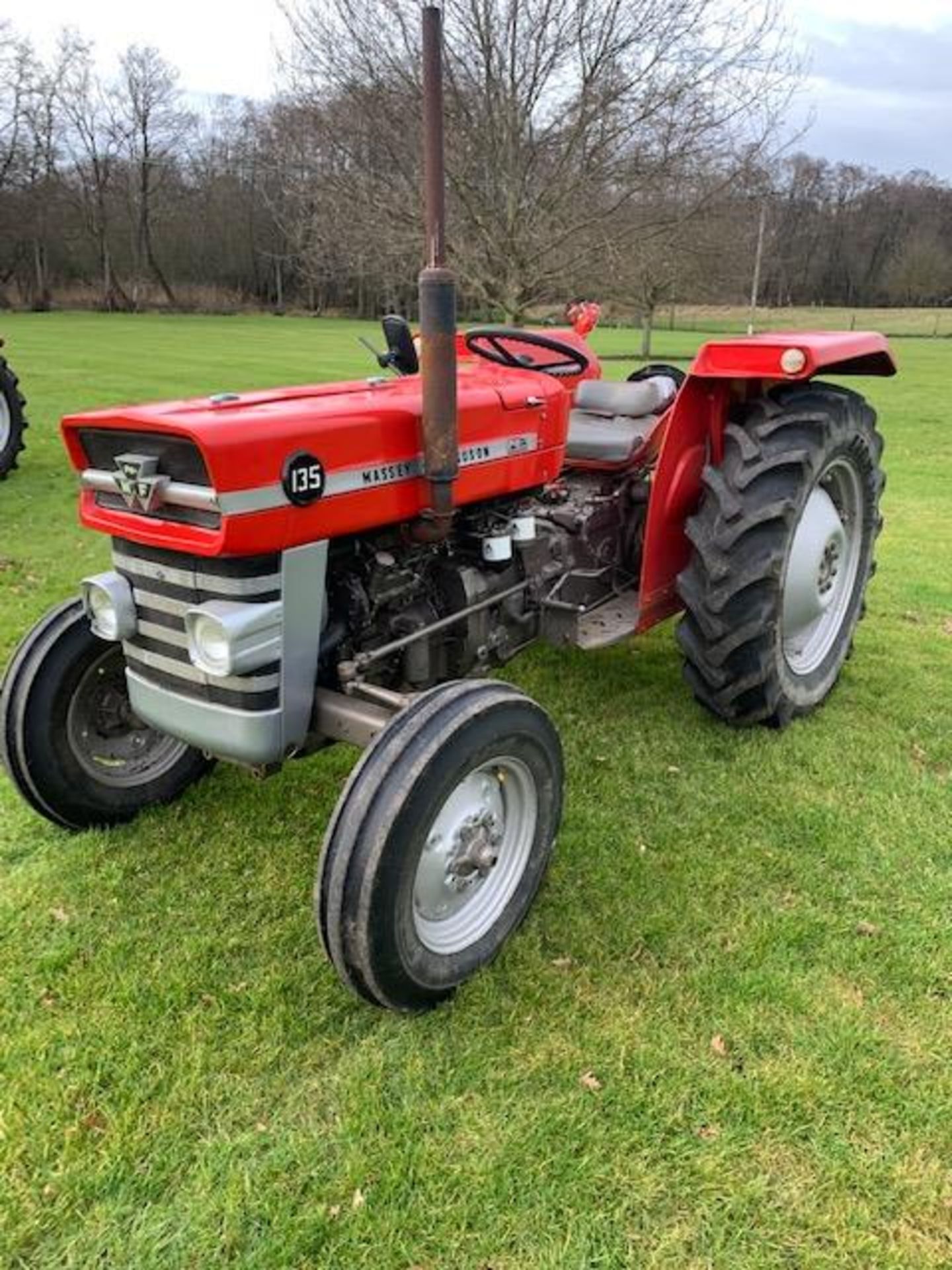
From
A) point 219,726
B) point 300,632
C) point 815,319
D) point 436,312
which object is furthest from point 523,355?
point 815,319

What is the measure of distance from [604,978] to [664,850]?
0.63m

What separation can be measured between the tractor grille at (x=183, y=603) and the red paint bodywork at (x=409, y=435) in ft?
0.21

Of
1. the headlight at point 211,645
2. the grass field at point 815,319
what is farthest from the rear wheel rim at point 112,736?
the grass field at point 815,319

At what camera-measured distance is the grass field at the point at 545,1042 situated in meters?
1.85

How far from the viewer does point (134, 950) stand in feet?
8.32

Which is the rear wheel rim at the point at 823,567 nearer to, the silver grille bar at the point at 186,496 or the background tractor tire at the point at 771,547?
the background tractor tire at the point at 771,547

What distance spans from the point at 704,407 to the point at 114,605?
214cm

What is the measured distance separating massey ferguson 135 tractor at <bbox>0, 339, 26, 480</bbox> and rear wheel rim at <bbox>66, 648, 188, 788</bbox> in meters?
5.93

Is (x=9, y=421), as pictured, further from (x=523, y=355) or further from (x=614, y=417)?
(x=614, y=417)

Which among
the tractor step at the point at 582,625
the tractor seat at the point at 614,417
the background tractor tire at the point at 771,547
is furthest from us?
the tractor seat at the point at 614,417

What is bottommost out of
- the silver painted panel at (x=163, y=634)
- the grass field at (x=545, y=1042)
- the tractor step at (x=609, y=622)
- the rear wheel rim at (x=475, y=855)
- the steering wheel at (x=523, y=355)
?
the grass field at (x=545, y=1042)

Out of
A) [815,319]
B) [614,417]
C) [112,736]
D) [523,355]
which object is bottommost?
[815,319]

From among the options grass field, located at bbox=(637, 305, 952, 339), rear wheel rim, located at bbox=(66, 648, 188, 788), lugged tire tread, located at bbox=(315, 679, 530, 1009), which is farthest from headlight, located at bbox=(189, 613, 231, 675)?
grass field, located at bbox=(637, 305, 952, 339)

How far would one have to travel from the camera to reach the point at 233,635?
224 centimetres
